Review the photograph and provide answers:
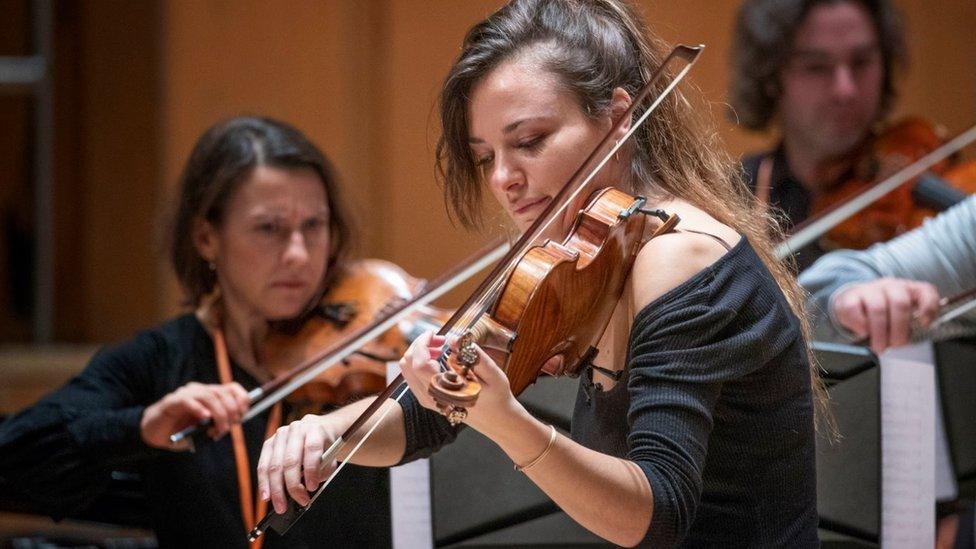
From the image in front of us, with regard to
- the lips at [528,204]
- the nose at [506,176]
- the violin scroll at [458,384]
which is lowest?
the violin scroll at [458,384]

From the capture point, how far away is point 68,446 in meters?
1.75

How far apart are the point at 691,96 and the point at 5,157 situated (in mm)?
2582

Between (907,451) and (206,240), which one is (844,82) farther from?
(206,240)

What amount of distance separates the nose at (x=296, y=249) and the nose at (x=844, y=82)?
1056mm

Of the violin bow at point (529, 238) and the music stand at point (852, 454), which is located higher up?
the violin bow at point (529, 238)

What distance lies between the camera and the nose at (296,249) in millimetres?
1868

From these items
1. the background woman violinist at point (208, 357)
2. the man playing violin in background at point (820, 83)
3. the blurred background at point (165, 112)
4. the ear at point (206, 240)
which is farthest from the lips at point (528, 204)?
the blurred background at point (165, 112)

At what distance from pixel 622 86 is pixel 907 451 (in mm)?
624

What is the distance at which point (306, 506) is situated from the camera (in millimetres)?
1100

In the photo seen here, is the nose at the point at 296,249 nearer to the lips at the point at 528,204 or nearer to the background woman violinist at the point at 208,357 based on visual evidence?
the background woman violinist at the point at 208,357

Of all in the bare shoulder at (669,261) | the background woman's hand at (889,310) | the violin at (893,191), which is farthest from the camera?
the violin at (893,191)

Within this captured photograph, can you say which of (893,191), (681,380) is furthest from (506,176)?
(893,191)

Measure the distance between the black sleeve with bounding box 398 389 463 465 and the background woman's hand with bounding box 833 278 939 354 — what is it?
0.66 meters

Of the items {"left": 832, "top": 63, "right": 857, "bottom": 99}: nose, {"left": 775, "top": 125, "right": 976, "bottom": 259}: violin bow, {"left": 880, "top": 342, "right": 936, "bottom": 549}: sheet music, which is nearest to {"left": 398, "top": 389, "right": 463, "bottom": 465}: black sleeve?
{"left": 880, "top": 342, "right": 936, "bottom": 549}: sheet music
